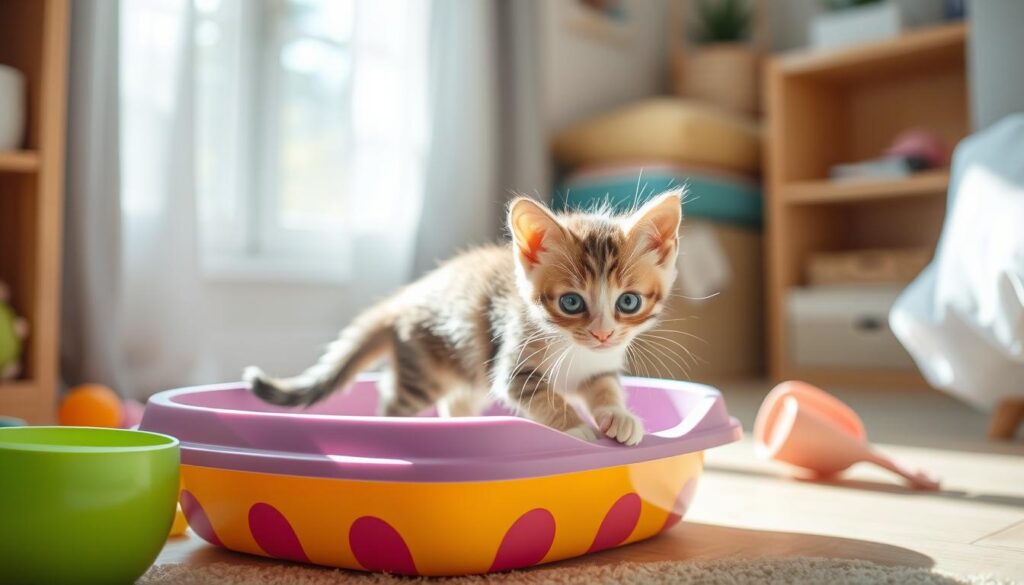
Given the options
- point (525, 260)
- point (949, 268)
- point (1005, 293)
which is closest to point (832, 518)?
point (525, 260)

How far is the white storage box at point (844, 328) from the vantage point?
3.03 meters

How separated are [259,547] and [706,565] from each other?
466mm

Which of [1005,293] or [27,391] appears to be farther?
[27,391]

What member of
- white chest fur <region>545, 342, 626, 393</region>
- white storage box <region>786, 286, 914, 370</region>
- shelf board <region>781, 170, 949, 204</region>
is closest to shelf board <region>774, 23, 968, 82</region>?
shelf board <region>781, 170, 949, 204</region>

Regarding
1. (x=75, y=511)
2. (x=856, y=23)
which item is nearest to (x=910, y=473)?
(x=75, y=511)

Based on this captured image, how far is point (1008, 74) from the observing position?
6.81 ft

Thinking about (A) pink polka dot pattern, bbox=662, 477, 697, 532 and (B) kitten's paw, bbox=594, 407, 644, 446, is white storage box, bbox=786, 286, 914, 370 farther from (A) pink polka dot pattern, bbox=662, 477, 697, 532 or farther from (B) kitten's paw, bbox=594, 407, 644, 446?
(B) kitten's paw, bbox=594, 407, 644, 446

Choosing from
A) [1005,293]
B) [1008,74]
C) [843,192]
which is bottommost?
[1005,293]

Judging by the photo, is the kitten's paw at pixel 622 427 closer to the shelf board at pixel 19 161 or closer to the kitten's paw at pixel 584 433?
the kitten's paw at pixel 584 433

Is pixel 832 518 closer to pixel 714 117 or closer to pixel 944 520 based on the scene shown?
pixel 944 520

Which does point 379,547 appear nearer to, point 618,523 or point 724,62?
point 618,523

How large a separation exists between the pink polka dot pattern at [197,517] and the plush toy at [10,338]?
1031 mm

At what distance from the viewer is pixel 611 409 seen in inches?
39.9

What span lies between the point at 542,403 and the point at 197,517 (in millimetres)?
401
